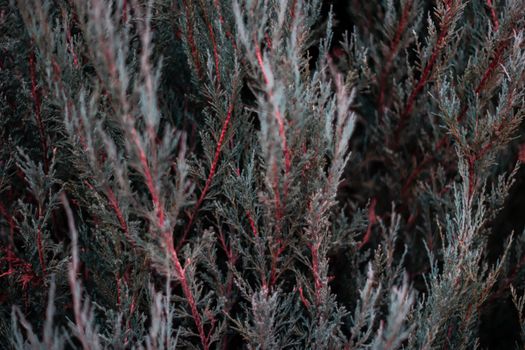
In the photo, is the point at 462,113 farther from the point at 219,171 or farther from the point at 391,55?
the point at 219,171

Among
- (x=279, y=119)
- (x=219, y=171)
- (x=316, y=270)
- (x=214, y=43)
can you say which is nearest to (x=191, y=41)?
(x=214, y=43)

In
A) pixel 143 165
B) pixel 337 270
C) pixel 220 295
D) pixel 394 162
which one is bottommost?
pixel 337 270

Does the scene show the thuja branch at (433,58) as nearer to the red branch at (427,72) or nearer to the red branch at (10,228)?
the red branch at (427,72)

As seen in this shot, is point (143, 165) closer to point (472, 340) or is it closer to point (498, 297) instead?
point (472, 340)

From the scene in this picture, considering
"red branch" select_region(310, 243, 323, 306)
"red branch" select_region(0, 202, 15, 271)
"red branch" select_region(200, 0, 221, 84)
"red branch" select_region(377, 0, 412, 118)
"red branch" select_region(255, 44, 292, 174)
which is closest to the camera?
"red branch" select_region(255, 44, 292, 174)

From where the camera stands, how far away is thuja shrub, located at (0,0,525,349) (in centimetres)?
172

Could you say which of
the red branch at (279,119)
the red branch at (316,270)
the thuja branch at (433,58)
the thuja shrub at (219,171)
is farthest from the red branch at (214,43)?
the thuja branch at (433,58)

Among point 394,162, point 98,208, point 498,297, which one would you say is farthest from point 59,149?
point 498,297

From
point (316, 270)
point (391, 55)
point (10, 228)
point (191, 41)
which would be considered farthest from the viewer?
point (391, 55)

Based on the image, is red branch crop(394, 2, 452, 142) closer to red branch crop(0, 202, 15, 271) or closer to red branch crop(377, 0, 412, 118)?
red branch crop(377, 0, 412, 118)

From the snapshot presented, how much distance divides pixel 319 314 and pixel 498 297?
114 centimetres

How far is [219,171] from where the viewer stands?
2162 mm

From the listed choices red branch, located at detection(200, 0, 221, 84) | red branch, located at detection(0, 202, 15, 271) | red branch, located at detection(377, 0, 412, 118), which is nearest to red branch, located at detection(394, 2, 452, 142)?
red branch, located at detection(377, 0, 412, 118)

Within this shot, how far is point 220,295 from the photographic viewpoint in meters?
2.34
